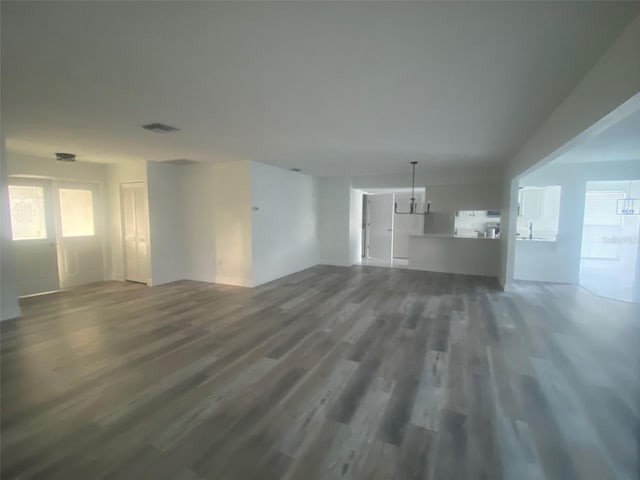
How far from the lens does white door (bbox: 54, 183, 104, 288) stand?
19.6 ft

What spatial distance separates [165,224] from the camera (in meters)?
6.26

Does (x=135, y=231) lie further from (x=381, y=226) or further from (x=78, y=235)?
(x=381, y=226)

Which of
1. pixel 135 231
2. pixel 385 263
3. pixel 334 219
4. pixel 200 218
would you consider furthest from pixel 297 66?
pixel 385 263

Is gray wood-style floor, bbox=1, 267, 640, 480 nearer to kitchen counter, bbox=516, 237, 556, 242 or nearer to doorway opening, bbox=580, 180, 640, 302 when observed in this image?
kitchen counter, bbox=516, 237, 556, 242

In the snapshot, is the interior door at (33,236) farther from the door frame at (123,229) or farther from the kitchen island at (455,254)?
the kitchen island at (455,254)

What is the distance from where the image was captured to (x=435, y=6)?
1.43 m

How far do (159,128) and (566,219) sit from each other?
7.94m

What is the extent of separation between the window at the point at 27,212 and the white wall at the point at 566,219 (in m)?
9.98

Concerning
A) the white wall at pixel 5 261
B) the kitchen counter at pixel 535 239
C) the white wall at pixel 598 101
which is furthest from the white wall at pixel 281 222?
the kitchen counter at pixel 535 239

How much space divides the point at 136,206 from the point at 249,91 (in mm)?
5174

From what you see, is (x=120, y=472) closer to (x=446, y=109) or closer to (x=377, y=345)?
(x=377, y=345)

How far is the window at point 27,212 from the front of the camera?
530cm

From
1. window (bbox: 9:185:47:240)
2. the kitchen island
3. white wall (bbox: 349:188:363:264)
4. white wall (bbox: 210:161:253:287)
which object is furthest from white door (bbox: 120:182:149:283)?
the kitchen island

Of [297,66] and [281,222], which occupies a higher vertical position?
[297,66]
